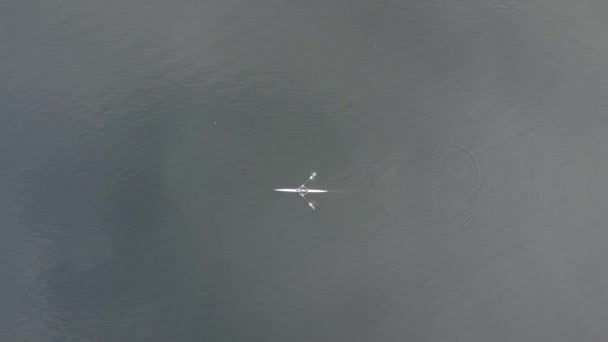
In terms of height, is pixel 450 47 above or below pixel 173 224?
above

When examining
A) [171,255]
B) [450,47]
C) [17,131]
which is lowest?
[171,255]

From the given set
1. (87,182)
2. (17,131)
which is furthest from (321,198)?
(17,131)

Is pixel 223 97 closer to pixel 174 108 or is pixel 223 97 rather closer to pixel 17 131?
pixel 174 108

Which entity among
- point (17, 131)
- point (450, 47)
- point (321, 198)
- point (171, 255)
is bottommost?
point (171, 255)

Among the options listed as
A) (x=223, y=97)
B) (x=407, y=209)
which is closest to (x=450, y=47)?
(x=407, y=209)

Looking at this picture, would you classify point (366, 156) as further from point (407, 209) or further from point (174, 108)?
point (174, 108)

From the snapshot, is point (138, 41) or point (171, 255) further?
point (138, 41)
